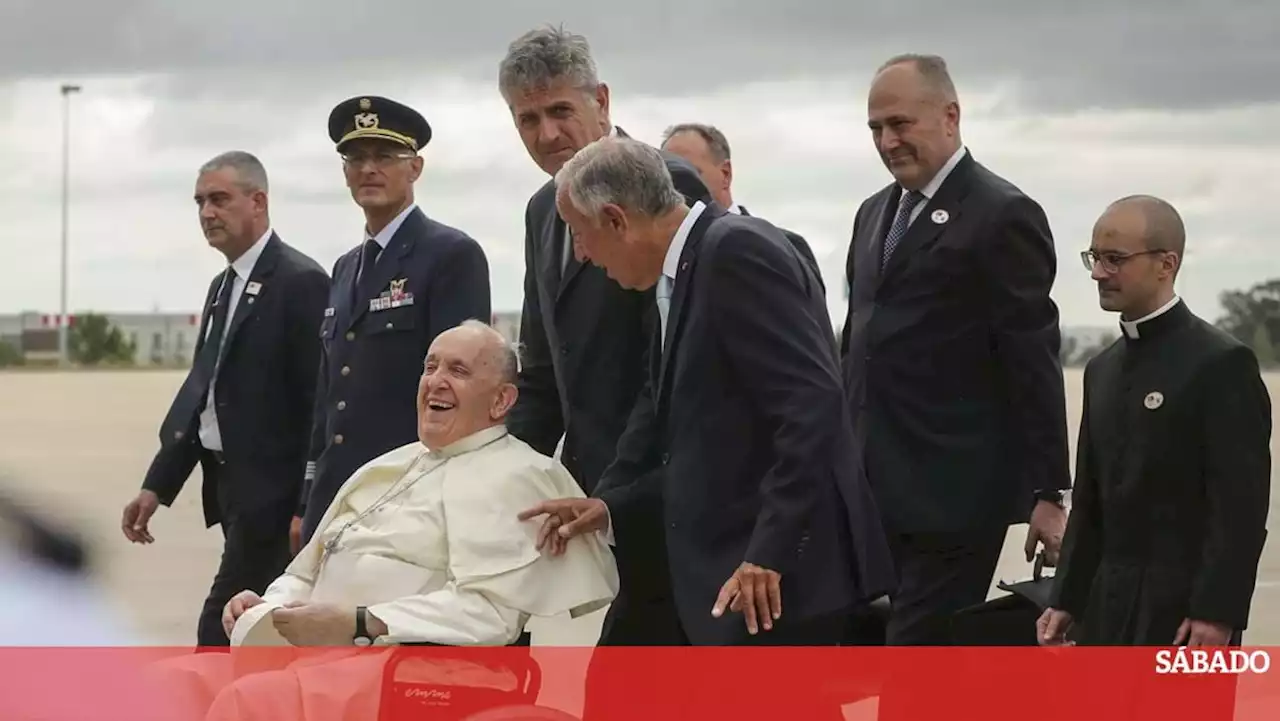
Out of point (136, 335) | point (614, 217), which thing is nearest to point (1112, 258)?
point (614, 217)

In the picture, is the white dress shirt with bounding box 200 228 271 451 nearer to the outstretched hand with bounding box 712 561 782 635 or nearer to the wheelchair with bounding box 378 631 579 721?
the wheelchair with bounding box 378 631 579 721

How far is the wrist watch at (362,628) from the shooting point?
319 cm

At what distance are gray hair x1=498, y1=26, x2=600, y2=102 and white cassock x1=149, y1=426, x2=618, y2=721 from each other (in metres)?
0.71

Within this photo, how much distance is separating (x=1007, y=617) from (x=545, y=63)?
1.45 meters

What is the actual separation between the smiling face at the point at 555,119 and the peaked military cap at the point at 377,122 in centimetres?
70

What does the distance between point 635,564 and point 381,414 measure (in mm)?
955

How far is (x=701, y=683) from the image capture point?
125 inches

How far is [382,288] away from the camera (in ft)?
14.0

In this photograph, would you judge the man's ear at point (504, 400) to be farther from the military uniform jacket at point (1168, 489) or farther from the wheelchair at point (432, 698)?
the military uniform jacket at point (1168, 489)

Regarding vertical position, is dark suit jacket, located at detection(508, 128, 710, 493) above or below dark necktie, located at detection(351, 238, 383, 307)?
below

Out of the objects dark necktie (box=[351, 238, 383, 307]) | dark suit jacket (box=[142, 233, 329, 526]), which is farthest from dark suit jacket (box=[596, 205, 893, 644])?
dark suit jacket (box=[142, 233, 329, 526])

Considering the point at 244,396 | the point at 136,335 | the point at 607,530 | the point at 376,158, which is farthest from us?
the point at 136,335

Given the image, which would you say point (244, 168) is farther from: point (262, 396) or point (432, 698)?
point (432, 698)

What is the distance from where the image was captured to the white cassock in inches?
120
